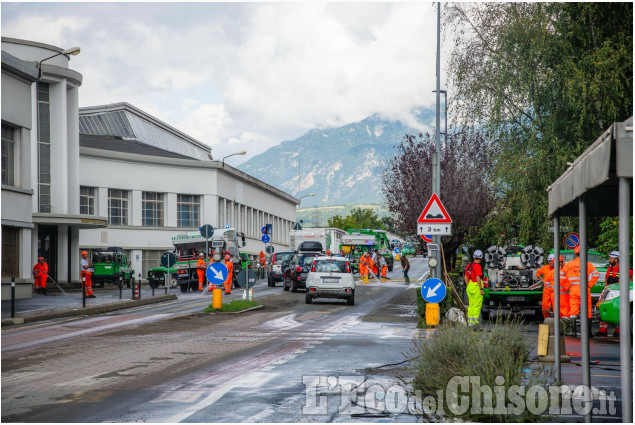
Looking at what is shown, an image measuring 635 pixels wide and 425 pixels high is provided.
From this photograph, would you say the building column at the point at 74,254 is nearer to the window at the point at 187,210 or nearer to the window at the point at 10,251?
the window at the point at 10,251

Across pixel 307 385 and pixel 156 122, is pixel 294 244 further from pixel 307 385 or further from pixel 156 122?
pixel 307 385

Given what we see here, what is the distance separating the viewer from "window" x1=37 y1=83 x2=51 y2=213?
45.9 m

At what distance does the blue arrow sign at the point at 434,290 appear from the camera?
18844 millimetres

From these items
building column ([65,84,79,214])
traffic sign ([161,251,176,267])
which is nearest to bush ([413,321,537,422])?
traffic sign ([161,251,176,267])

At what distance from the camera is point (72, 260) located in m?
48.1

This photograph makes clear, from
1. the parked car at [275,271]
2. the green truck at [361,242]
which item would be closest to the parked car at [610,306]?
the parked car at [275,271]

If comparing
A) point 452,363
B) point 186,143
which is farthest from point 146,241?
point 452,363

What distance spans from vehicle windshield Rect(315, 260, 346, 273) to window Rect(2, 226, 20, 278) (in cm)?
1235

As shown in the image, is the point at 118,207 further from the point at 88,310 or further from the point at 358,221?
the point at 358,221

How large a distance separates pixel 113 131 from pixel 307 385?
66.4 metres

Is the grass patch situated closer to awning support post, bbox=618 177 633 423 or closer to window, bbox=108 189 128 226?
awning support post, bbox=618 177 633 423

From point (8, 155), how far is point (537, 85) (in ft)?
66.9

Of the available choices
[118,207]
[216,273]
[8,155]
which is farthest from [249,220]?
[216,273]

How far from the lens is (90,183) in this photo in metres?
59.2
